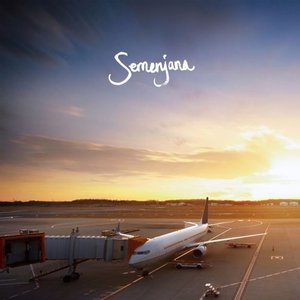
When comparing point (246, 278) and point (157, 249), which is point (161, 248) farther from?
point (246, 278)

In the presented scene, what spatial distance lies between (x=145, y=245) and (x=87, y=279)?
7.44 meters

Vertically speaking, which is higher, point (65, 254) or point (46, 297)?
point (65, 254)

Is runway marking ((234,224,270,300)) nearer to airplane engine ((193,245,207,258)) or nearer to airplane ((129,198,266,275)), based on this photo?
airplane engine ((193,245,207,258))

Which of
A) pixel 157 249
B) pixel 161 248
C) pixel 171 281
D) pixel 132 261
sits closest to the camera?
pixel 171 281

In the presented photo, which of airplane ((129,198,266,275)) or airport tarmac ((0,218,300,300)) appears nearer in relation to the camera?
airport tarmac ((0,218,300,300))

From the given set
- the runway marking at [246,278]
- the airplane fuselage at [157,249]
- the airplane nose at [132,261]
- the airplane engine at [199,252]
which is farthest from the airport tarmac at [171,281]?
the airplane fuselage at [157,249]

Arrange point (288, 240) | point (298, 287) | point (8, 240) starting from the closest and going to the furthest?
point (8, 240) → point (298, 287) → point (288, 240)

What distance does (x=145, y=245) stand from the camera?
4394 centimetres

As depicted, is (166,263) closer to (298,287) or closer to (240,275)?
(240,275)

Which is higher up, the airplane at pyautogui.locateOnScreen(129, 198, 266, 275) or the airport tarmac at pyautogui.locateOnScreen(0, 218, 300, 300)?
the airplane at pyautogui.locateOnScreen(129, 198, 266, 275)

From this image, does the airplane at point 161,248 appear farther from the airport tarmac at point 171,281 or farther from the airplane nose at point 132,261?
the airport tarmac at point 171,281

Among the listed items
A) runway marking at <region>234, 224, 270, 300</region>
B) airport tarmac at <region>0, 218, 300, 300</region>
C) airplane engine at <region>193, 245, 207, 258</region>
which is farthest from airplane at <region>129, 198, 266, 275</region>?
runway marking at <region>234, 224, 270, 300</region>

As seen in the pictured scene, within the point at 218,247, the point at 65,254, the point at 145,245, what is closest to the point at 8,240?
the point at 65,254

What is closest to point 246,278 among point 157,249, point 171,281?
point 171,281
